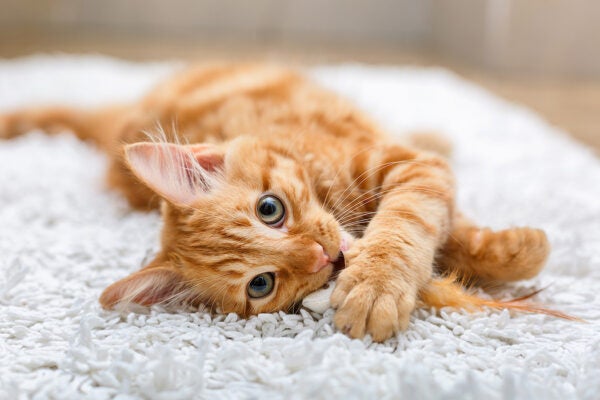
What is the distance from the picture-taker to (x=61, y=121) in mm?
2320

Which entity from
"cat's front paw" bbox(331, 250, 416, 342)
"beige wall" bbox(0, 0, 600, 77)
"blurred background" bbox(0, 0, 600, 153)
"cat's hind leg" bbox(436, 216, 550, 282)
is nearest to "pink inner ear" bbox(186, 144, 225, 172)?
"cat's front paw" bbox(331, 250, 416, 342)

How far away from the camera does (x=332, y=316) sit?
0.99 m

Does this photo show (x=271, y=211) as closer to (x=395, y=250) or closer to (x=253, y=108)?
(x=395, y=250)

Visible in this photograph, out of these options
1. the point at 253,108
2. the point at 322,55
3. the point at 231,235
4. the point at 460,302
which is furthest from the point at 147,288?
the point at 322,55

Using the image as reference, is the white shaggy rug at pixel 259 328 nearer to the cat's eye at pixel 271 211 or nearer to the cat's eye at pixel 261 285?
the cat's eye at pixel 261 285

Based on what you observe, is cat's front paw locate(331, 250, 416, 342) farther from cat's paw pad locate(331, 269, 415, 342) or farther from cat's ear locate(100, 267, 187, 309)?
cat's ear locate(100, 267, 187, 309)

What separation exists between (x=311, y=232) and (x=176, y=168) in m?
0.30

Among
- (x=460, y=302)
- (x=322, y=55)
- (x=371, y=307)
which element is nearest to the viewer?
(x=371, y=307)

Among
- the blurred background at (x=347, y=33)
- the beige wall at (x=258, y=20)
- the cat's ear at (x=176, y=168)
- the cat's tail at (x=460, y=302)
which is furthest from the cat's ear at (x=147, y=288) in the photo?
the beige wall at (x=258, y=20)

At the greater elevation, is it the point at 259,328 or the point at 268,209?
the point at 268,209

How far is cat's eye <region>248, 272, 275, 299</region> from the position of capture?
1.06 metres

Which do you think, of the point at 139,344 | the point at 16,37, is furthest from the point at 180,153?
the point at 16,37

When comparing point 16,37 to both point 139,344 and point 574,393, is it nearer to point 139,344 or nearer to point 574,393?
point 139,344

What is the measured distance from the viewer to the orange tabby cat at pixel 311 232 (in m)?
1.01
